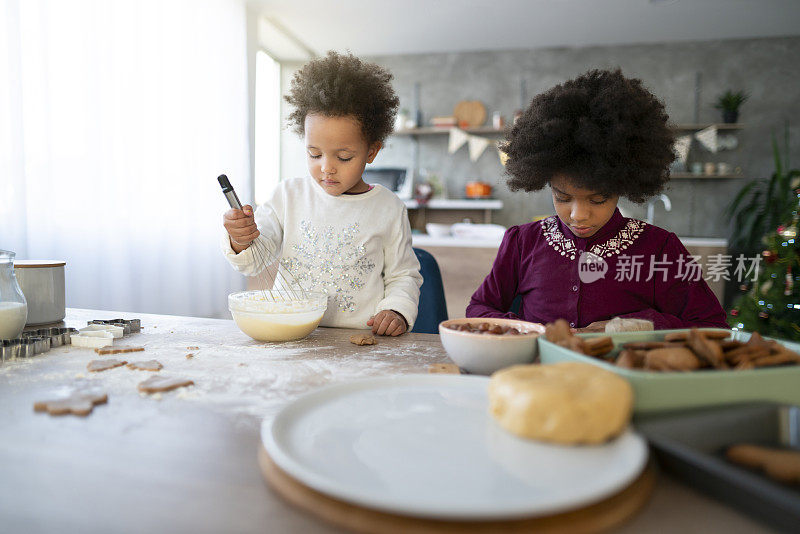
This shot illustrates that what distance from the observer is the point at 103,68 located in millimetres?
2852

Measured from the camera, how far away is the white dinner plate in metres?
0.42

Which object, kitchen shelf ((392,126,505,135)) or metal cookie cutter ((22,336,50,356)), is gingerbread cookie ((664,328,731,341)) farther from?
kitchen shelf ((392,126,505,135))

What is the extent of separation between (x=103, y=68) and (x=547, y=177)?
266 cm

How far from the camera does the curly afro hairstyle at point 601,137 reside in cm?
120

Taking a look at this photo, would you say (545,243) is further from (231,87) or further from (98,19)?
(231,87)

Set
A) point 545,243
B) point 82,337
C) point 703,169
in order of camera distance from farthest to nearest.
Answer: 1. point 703,169
2. point 545,243
3. point 82,337

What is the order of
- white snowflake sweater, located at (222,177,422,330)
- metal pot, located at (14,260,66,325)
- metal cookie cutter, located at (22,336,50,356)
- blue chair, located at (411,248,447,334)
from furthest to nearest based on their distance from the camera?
blue chair, located at (411,248,447,334) < white snowflake sweater, located at (222,177,422,330) < metal pot, located at (14,260,66,325) < metal cookie cutter, located at (22,336,50,356)

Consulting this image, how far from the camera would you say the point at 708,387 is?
565 mm

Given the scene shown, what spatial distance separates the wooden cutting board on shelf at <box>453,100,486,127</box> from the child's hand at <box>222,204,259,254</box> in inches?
186

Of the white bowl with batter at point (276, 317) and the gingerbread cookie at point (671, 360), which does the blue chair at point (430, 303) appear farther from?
the gingerbread cookie at point (671, 360)

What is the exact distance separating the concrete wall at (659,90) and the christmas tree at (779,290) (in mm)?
2618

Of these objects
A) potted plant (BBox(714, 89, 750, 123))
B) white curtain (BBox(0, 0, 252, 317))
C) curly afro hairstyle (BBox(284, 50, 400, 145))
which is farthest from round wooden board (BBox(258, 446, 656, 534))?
potted plant (BBox(714, 89, 750, 123))

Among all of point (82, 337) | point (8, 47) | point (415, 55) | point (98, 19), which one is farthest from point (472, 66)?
point (82, 337)

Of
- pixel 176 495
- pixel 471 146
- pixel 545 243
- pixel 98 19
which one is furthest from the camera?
pixel 471 146
